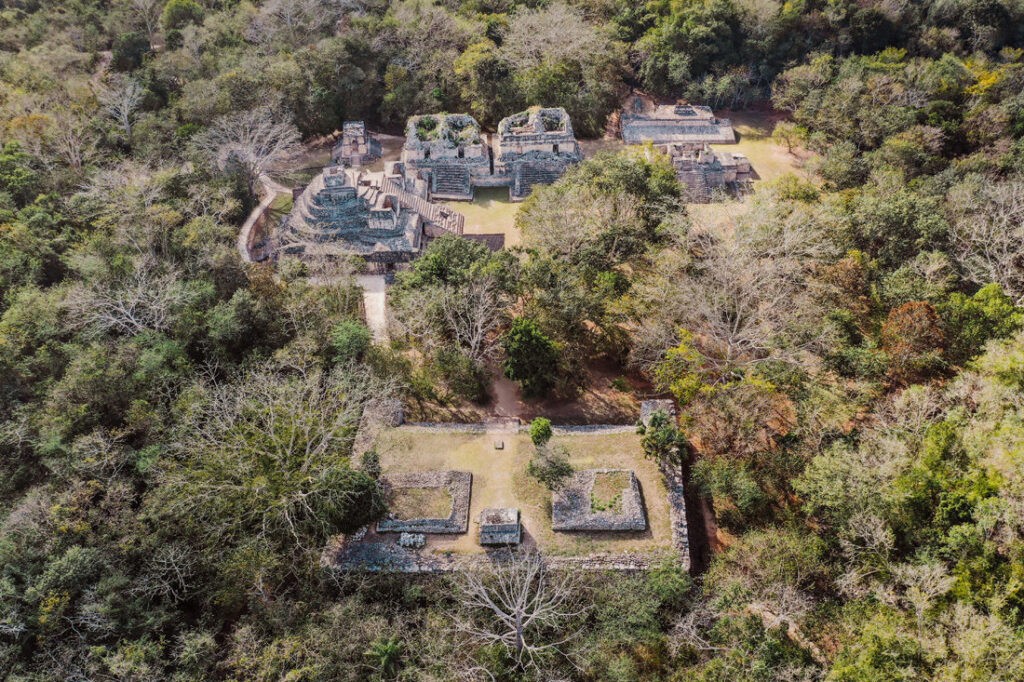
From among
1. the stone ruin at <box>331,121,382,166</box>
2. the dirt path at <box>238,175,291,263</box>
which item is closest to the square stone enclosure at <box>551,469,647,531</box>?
the dirt path at <box>238,175,291,263</box>

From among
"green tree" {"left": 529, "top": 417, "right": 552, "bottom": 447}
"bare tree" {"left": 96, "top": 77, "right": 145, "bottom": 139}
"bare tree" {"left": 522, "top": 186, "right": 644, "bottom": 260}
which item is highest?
"bare tree" {"left": 96, "top": 77, "right": 145, "bottom": 139}

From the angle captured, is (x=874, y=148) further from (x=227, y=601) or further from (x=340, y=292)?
(x=227, y=601)

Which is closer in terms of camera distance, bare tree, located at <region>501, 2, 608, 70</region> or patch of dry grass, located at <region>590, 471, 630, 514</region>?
patch of dry grass, located at <region>590, 471, 630, 514</region>

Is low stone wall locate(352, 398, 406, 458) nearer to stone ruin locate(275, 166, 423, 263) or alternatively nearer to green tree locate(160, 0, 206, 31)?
stone ruin locate(275, 166, 423, 263)

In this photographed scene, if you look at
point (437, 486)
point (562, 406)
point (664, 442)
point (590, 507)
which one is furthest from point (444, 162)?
point (590, 507)

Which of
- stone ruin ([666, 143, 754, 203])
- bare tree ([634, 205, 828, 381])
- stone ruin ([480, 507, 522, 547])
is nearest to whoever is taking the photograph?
stone ruin ([480, 507, 522, 547])

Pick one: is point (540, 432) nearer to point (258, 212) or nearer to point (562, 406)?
point (562, 406)
